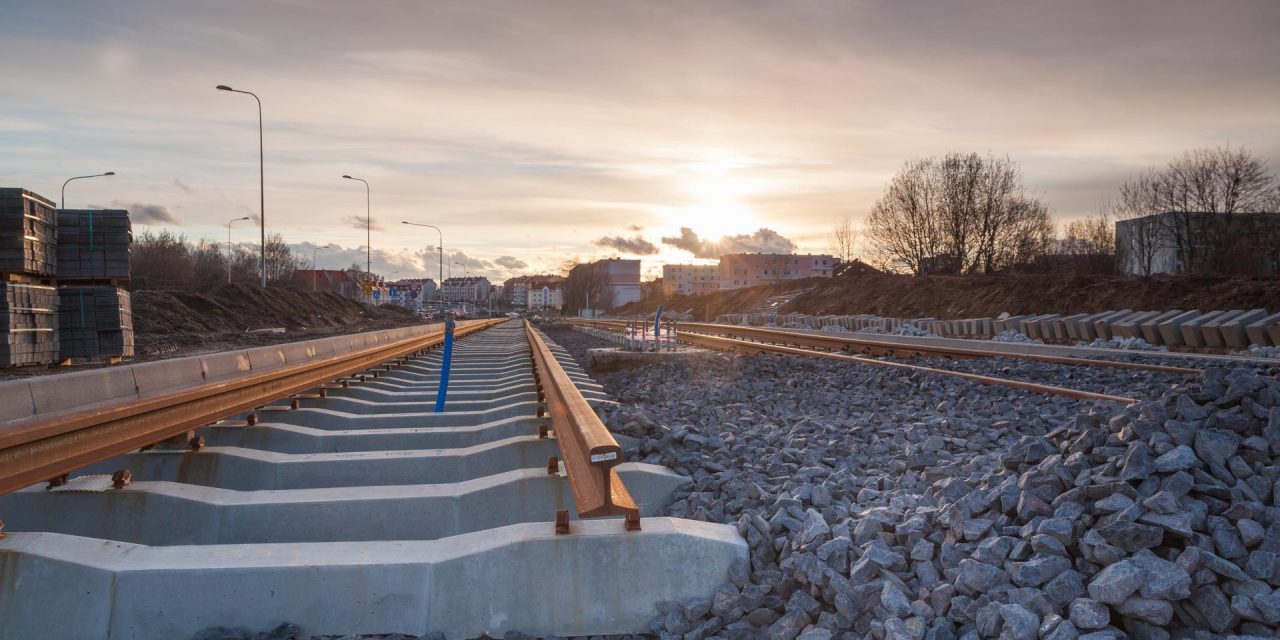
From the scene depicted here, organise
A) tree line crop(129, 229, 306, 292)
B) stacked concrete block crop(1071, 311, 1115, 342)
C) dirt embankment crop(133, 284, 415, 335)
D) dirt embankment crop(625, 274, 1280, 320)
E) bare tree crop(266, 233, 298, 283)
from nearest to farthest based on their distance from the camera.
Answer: stacked concrete block crop(1071, 311, 1115, 342) < dirt embankment crop(625, 274, 1280, 320) < dirt embankment crop(133, 284, 415, 335) < tree line crop(129, 229, 306, 292) < bare tree crop(266, 233, 298, 283)

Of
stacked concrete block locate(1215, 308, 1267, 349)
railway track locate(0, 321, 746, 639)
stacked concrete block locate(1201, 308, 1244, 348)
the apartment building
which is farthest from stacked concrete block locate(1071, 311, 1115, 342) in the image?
the apartment building

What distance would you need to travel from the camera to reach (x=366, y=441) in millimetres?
6691

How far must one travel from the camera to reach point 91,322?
16.8m

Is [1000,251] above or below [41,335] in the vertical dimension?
above

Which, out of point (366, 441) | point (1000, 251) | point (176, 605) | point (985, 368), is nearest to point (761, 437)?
point (366, 441)

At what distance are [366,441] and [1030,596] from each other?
5.33 metres

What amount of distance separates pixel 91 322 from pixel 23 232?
2.36 metres

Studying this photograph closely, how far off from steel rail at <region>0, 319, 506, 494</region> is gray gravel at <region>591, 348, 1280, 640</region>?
326 centimetres

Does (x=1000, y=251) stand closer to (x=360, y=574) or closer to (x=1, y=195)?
(x=1, y=195)

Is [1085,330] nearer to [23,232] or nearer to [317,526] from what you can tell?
[317,526]

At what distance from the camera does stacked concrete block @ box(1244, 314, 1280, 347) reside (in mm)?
15623

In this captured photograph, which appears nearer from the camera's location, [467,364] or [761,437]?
[761,437]

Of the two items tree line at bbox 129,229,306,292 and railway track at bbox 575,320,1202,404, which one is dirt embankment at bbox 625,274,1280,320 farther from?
tree line at bbox 129,229,306,292

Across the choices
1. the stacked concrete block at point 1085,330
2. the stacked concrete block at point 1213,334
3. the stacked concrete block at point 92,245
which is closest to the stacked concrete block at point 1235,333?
the stacked concrete block at point 1213,334
